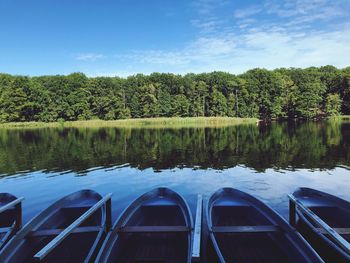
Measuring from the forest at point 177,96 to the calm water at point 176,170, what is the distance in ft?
186

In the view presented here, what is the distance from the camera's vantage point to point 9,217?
402 inches

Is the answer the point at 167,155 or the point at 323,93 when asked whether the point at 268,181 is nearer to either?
the point at 167,155

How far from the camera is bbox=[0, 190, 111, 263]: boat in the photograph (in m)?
6.51

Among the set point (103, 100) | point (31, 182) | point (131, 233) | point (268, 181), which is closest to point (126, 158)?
point (31, 182)

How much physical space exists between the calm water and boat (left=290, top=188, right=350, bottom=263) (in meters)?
1.63

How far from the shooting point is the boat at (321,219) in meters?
7.18

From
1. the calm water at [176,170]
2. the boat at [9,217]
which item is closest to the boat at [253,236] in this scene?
the calm water at [176,170]

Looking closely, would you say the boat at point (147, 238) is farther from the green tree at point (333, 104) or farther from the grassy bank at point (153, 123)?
the green tree at point (333, 104)

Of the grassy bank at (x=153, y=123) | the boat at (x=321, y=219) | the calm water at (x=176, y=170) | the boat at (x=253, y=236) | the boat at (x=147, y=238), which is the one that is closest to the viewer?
the boat at (x=253, y=236)

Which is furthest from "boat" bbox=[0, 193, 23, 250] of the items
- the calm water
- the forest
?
the forest

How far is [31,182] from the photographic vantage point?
1738cm

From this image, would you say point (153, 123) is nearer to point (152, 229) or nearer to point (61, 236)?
point (152, 229)

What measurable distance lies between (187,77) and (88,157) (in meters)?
75.1

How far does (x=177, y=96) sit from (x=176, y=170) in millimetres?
70233
